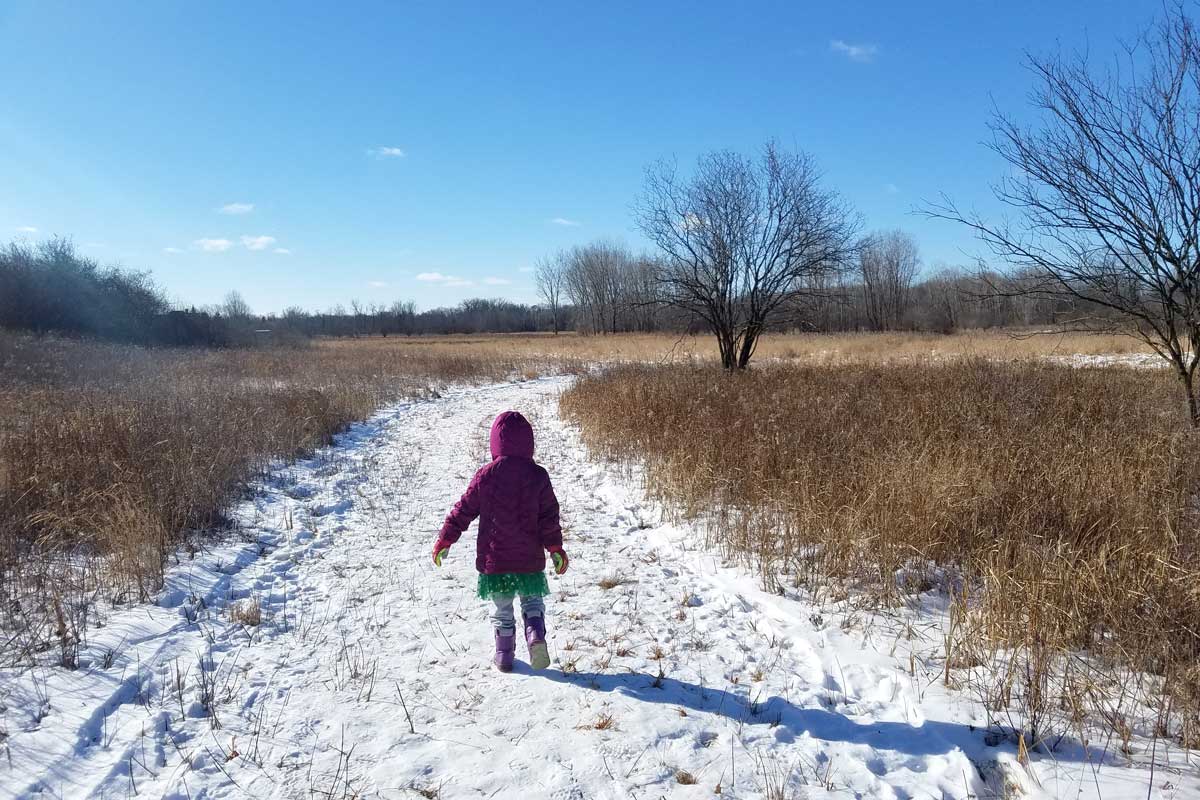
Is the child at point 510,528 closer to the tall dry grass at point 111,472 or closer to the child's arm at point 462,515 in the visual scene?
the child's arm at point 462,515

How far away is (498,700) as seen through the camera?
299cm

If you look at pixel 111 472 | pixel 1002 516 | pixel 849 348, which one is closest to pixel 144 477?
pixel 111 472

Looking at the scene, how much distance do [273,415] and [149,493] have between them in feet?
16.1

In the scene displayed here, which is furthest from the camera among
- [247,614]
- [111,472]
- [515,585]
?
[111,472]

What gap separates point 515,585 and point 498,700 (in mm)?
597

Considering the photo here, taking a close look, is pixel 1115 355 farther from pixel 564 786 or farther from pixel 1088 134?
pixel 564 786

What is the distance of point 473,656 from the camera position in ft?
11.3

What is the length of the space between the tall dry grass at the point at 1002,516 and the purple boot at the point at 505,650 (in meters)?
2.05

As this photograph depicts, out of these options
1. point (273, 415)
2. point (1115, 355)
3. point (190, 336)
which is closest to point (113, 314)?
point (190, 336)

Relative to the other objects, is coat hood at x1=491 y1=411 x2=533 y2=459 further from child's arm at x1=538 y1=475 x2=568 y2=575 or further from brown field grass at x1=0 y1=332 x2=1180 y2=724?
brown field grass at x1=0 y1=332 x2=1180 y2=724

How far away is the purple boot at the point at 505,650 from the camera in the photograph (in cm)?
327

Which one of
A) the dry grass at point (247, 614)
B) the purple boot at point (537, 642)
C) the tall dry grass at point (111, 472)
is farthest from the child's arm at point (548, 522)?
the tall dry grass at point (111, 472)

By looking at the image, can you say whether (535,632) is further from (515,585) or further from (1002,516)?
(1002,516)

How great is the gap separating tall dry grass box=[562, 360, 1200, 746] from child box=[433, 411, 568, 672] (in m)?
1.92
